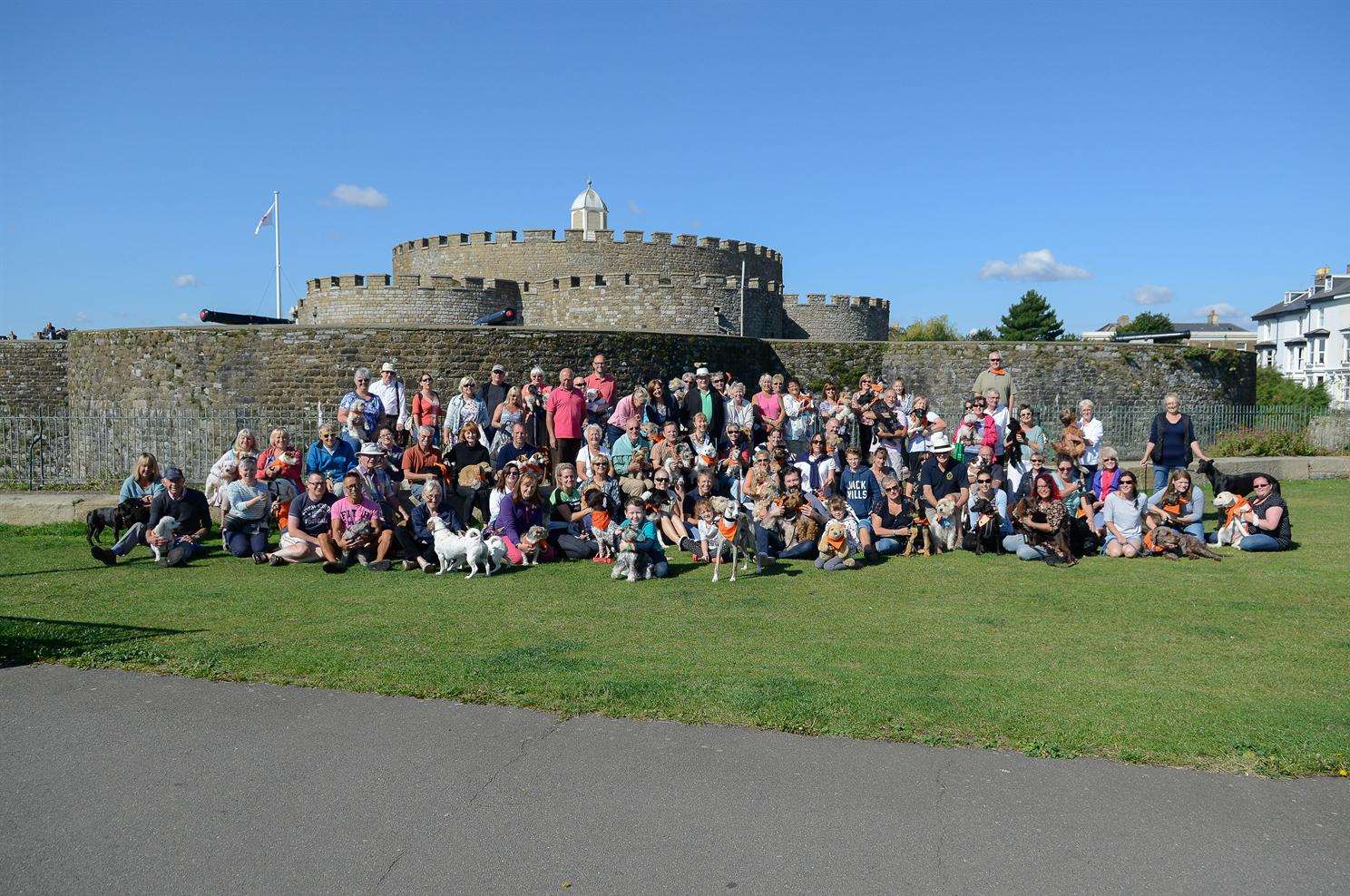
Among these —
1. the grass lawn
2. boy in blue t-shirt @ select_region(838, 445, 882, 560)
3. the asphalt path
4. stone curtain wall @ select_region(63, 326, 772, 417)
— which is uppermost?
stone curtain wall @ select_region(63, 326, 772, 417)

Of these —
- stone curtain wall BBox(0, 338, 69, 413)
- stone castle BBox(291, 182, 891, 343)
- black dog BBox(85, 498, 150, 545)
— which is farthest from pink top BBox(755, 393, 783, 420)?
stone curtain wall BBox(0, 338, 69, 413)

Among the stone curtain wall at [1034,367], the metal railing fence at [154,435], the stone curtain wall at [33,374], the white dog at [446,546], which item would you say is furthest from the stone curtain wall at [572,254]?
the white dog at [446,546]

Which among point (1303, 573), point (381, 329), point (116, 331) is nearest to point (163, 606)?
point (1303, 573)

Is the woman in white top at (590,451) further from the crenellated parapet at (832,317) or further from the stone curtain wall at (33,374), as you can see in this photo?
the crenellated parapet at (832,317)

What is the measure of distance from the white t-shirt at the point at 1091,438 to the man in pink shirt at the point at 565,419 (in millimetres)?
6314

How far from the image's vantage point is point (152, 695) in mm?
6133

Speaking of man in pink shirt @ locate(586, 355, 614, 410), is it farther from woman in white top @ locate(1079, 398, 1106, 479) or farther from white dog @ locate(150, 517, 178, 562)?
woman in white top @ locate(1079, 398, 1106, 479)

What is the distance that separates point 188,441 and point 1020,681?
17.1 metres

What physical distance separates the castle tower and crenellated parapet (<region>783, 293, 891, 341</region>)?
1565 centimetres

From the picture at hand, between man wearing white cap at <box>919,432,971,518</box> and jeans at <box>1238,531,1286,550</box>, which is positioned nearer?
jeans at <box>1238,531,1286,550</box>

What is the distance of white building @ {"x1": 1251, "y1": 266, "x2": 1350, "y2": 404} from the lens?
62969 mm

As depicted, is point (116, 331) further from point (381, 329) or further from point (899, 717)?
point (899, 717)

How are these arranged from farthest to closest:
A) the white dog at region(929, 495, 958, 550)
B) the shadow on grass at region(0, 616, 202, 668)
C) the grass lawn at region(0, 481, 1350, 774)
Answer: the white dog at region(929, 495, 958, 550)
the shadow on grass at region(0, 616, 202, 668)
the grass lawn at region(0, 481, 1350, 774)

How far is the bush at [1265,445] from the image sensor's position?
19.0 meters
